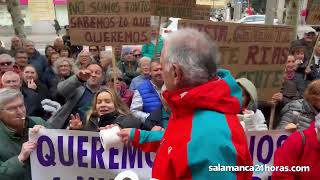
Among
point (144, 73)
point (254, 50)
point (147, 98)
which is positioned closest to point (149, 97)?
point (147, 98)

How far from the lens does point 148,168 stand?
353 cm

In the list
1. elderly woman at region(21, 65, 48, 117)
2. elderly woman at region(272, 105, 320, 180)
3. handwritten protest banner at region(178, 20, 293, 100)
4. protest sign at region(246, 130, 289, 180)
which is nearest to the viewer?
elderly woman at region(272, 105, 320, 180)

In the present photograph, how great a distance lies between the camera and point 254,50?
4.21 meters

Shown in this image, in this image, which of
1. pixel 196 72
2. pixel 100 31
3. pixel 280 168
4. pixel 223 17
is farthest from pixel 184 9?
pixel 223 17

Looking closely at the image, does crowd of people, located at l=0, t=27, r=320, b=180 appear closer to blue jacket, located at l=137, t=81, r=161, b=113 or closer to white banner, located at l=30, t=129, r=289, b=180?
blue jacket, located at l=137, t=81, r=161, b=113

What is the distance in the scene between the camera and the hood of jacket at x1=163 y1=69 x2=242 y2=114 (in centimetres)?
190

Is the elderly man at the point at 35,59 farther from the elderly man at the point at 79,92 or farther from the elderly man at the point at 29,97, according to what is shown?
the elderly man at the point at 79,92

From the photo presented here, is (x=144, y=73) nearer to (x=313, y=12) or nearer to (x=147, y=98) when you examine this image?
(x=147, y=98)

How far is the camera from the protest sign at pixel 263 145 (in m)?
3.55

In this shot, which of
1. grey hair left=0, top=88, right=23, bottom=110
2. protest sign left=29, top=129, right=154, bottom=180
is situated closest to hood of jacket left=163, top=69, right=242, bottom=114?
protest sign left=29, top=129, right=154, bottom=180

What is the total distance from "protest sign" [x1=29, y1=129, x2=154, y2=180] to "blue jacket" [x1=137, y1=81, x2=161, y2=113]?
56.0 inches

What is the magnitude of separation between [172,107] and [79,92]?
118 inches

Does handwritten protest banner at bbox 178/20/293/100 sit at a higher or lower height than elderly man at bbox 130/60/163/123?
higher

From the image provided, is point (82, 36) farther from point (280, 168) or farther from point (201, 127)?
point (201, 127)
